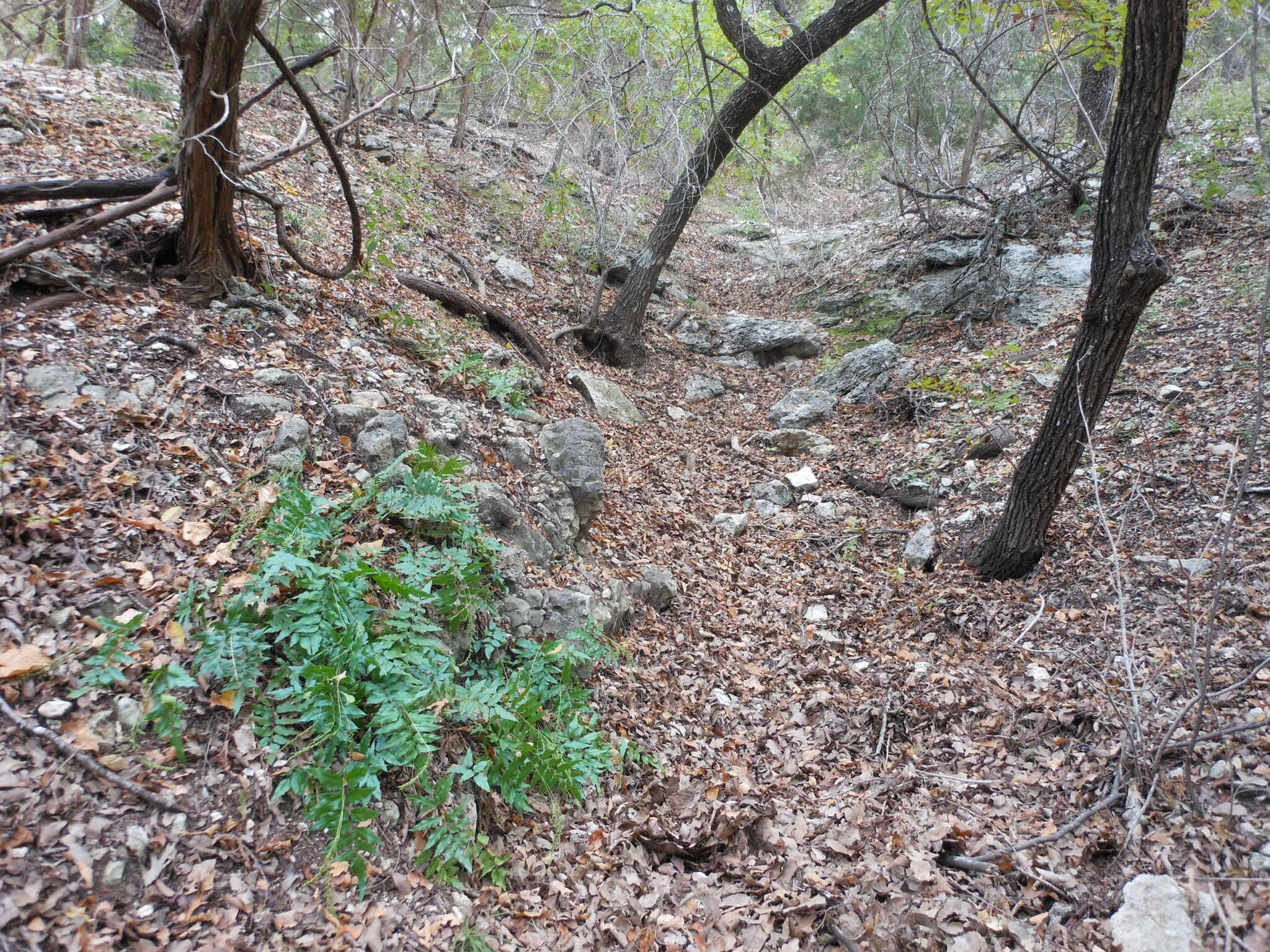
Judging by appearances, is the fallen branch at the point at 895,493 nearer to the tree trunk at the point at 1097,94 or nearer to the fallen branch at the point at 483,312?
the fallen branch at the point at 483,312

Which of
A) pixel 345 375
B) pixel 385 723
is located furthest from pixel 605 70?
pixel 385 723

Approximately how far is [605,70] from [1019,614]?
5878 mm

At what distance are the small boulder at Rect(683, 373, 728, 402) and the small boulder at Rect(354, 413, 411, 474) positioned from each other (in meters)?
4.59

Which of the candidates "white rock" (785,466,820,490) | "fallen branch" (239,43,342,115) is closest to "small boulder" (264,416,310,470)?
"fallen branch" (239,43,342,115)

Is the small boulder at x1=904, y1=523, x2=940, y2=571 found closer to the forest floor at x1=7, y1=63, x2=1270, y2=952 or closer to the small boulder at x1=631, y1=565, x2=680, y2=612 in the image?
the forest floor at x1=7, y1=63, x2=1270, y2=952

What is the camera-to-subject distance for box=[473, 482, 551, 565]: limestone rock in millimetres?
3895

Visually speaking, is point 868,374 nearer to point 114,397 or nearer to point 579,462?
point 579,462

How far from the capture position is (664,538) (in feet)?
17.4

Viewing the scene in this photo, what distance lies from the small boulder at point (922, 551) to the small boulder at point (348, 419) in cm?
394

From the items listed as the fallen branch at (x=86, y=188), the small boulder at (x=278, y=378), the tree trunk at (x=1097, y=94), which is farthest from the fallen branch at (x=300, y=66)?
the tree trunk at (x=1097, y=94)

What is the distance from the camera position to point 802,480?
6.30 m

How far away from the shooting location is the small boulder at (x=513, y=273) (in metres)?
8.16

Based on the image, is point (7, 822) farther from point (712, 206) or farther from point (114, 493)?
point (712, 206)

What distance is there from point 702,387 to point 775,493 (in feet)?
8.00
